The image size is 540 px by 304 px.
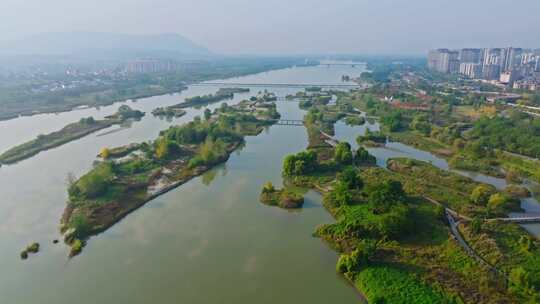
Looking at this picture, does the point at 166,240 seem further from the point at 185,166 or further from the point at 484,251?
the point at 484,251

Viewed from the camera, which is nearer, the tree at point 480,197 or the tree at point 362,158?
the tree at point 480,197

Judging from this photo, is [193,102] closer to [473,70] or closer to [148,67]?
[148,67]

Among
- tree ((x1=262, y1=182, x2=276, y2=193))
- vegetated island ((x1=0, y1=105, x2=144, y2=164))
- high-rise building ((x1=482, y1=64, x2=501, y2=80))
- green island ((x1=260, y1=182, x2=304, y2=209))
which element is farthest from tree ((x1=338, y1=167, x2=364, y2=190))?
high-rise building ((x1=482, y1=64, x2=501, y2=80))

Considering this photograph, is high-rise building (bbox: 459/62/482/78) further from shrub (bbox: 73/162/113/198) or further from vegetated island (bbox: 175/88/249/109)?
shrub (bbox: 73/162/113/198)

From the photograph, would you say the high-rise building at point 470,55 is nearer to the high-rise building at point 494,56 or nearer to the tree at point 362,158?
the high-rise building at point 494,56

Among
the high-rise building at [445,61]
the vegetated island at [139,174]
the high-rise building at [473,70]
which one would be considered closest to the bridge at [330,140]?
the vegetated island at [139,174]

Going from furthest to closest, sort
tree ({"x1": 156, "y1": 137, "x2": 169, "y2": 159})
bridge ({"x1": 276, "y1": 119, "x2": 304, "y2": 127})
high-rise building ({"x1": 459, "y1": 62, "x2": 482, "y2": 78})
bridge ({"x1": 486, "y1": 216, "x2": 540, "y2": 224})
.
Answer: high-rise building ({"x1": 459, "y1": 62, "x2": 482, "y2": 78}), bridge ({"x1": 276, "y1": 119, "x2": 304, "y2": 127}), tree ({"x1": 156, "y1": 137, "x2": 169, "y2": 159}), bridge ({"x1": 486, "y1": 216, "x2": 540, "y2": 224})

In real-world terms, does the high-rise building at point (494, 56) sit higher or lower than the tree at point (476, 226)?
higher
